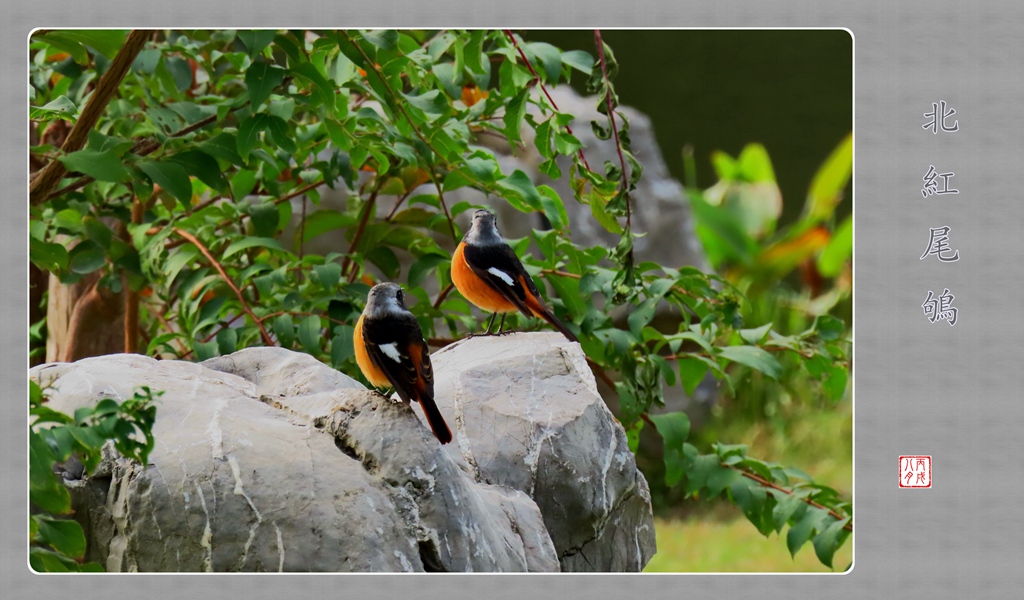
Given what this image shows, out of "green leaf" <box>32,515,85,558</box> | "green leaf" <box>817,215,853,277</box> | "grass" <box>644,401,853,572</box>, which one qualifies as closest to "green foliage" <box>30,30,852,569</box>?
"green leaf" <box>32,515,85,558</box>

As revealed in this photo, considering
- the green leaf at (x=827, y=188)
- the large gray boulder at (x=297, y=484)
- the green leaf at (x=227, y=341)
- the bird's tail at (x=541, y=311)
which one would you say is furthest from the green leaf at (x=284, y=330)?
the green leaf at (x=827, y=188)

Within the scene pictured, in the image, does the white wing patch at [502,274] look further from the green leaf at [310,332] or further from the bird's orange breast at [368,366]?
the green leaf at [310,332]

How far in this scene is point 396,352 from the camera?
178cm

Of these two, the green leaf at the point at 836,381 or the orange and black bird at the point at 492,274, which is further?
the green leaf at the point at 836,381

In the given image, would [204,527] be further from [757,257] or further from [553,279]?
[757,257]

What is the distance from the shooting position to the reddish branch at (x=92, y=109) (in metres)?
1.96

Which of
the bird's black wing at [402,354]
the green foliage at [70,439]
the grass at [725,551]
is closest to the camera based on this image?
the green foliage at [70,439]

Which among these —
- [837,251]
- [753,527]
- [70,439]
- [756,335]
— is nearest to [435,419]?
[70,439]

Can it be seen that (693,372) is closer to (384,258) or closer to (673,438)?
(673,438)

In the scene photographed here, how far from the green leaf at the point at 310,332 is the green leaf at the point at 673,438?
880mm

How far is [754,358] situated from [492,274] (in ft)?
2.38

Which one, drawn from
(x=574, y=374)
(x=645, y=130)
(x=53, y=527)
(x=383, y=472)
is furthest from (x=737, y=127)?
(x=53, y=527)

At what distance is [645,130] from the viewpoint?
17.0 feet

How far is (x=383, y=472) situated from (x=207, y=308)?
0.94 meters
